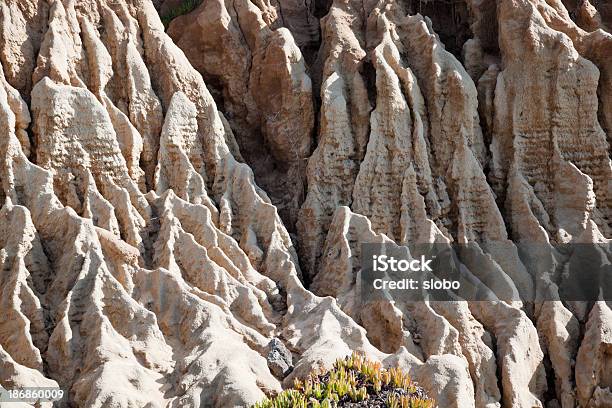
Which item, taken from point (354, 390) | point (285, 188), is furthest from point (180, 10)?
point (354, 390)

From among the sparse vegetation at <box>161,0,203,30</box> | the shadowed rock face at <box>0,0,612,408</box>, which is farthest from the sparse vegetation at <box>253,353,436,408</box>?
the sparse vegetation at <box>161,0,203,30</box>

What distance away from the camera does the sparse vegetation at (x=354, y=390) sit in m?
14.8

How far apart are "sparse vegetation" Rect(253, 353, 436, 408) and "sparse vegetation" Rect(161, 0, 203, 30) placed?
39.2 ft

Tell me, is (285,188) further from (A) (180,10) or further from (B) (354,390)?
(B) (354,390)

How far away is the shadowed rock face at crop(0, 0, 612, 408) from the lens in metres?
17.1

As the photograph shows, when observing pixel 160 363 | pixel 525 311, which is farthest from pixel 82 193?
pixel 525 311

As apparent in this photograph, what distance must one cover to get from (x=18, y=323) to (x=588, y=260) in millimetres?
11339

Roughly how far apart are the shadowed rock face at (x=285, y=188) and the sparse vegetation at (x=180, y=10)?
0.33m

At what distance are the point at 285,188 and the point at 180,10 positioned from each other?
571cm

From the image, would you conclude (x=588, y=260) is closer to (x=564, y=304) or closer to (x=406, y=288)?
(x=564, y=304)

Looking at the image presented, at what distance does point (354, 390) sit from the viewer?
15164mm

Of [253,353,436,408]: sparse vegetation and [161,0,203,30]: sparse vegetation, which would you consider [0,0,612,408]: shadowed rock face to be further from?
[253,353,436,408]: sparse vegetation

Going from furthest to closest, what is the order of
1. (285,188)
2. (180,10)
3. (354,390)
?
(180,10) → (285,188) → (354,390)

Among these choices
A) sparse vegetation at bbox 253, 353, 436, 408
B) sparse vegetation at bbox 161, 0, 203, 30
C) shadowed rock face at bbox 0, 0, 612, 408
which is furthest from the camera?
sparse vegetation at bbox 161, 0, 203, 30
